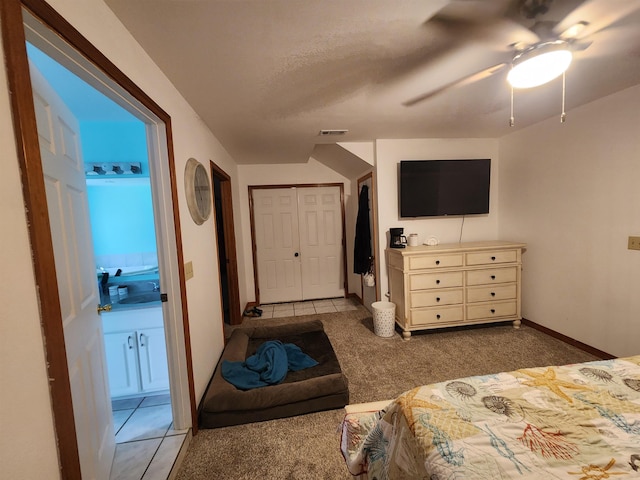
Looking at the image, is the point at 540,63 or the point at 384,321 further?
the point at 384,321

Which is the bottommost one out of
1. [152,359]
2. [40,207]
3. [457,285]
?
[152,359]

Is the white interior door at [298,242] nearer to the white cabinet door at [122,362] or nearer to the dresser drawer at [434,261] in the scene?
the dresser drawer at [434,261]

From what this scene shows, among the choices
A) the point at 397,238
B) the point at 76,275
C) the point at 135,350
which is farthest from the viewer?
the point at 397,238

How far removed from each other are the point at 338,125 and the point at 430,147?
50.7 inches

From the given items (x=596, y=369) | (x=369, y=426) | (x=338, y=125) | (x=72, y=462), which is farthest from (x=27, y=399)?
(x=338, y=125)

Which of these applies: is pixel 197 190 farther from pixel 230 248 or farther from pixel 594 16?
pixel 594 16

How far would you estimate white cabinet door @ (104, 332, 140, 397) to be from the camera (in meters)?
1.83

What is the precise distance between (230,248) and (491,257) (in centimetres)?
303

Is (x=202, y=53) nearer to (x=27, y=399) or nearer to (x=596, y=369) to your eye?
(x=27, y=399)

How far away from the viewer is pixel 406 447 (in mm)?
831

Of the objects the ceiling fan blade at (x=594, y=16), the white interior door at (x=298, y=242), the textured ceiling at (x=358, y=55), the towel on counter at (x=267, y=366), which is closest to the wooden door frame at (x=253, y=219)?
the white interior door at (x=298, y=242)

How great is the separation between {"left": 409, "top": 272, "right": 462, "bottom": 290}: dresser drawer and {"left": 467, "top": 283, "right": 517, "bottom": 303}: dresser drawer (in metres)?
0.19

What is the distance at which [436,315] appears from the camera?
2758 mm

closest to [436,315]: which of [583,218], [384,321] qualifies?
[384,321]
